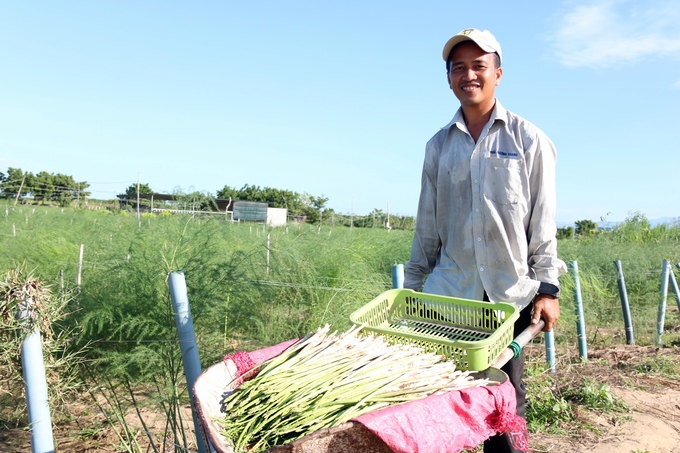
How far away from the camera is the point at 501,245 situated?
2156mm

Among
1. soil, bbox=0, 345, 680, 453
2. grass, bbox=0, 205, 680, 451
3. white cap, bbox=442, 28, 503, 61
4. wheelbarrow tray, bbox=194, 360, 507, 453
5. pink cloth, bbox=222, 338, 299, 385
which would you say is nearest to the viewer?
wheelbarrow tray, bbox=194, 360, 507, 453

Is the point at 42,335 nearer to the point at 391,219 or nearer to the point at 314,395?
the point at 314,395

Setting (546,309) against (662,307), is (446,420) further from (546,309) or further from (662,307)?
(662,307)

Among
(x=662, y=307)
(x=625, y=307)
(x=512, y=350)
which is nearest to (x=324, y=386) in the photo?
(x=512, y=350)

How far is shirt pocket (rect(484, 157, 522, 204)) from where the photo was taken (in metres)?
2.13

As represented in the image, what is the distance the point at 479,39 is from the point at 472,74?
14 cm

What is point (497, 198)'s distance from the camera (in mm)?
2152

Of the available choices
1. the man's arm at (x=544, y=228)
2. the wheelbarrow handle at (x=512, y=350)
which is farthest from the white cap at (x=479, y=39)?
the wheelbarrow handle at (x=512, y=350)

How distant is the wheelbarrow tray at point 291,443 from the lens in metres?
1.16

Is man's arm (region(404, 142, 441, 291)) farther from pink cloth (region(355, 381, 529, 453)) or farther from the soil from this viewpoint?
the soil

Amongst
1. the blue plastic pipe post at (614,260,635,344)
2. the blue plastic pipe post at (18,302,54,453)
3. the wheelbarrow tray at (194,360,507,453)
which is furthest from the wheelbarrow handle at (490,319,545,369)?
the blue plastic pipe post at (614,260,635,344)

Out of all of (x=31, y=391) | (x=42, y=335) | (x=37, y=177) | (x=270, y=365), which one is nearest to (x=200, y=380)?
(x=270, y=365)

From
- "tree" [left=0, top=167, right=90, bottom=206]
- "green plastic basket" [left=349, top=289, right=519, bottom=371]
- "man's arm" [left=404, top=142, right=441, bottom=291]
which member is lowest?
"green plastic basket" [left=349, top=289, right=519, bottom=371]

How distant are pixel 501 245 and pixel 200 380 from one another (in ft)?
4.37
